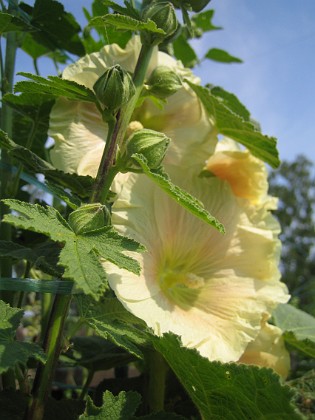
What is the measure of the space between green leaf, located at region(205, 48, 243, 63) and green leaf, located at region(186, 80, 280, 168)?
0.36m

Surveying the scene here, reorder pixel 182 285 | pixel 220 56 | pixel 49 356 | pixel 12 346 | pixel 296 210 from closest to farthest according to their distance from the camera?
pixel 12 346 → pixel 49 356 → pixel 182 285 → pixel 220 56 → pixel 296 210

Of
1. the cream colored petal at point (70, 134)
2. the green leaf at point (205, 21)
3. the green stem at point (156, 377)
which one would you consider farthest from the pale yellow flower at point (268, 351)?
the green leaf at point (205, 21)

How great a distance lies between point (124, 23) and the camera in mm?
568

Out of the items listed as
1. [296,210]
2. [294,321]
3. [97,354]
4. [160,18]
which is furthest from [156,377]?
[296,210]

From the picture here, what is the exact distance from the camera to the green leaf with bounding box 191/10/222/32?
1.16 m

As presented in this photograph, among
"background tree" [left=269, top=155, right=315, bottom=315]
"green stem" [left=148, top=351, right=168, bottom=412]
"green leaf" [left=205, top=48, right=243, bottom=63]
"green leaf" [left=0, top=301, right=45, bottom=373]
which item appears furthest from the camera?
"background tree" [left=269, top=155, right=315, bottom=315]

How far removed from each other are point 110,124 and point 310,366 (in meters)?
0.64

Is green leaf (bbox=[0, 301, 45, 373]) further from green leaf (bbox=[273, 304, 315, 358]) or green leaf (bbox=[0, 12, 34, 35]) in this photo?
green leaf (bbox=[273, 304, 315, 358])

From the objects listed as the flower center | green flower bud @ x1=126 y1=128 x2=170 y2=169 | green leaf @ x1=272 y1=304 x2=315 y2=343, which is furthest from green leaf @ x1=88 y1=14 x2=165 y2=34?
green leaf @ x1=272 y1=304 x2=315 y2=343

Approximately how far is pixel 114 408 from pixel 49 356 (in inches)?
3.2

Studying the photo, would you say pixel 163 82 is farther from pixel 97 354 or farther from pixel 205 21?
pixel 205 21

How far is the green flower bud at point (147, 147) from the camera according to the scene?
577mm

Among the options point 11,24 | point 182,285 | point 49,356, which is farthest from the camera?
point 182,285

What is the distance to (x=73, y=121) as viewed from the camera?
74cm
